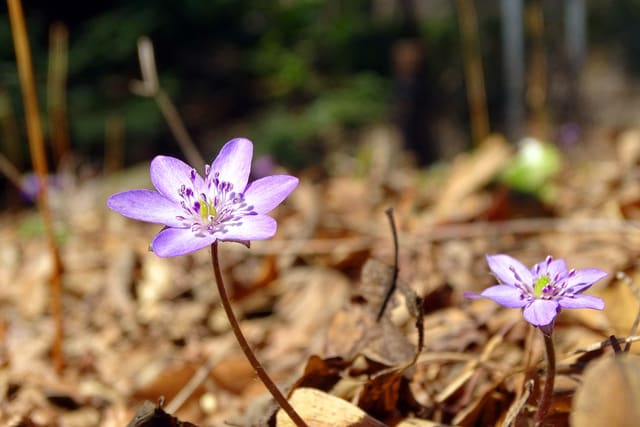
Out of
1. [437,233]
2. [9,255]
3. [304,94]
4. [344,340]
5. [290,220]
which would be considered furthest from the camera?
[304,94]

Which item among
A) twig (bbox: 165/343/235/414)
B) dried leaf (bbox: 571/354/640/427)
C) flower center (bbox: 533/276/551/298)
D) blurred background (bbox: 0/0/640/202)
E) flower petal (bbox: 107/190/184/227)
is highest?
blurred background (bbox: 0/0/640/202)

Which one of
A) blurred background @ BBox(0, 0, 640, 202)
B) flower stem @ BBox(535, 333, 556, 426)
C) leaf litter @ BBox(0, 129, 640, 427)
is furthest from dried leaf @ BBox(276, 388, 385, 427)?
blurred background @ BBox(0, 0, 640, 202)

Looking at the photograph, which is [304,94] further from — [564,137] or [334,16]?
[564,137]

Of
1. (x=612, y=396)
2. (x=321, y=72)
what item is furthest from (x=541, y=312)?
(x=321, y=72)

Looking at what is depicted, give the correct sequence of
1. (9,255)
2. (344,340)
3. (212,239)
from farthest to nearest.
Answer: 1. (9,255)
2. (344,340)
3. (212,239)

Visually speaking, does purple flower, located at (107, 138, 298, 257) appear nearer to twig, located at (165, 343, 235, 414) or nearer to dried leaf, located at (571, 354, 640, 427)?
dried leaf, located at (571, 354, 640, 427)

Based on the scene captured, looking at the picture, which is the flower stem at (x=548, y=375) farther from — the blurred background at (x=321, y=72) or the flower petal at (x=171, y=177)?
the blurred background at (x=321, y=72)

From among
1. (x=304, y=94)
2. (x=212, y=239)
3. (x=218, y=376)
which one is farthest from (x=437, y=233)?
(x=304, y=94)
